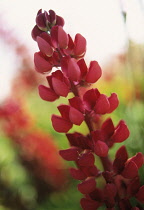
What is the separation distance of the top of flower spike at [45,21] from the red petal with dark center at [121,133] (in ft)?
0.44

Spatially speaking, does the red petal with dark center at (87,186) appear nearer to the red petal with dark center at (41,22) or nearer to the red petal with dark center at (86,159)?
the red petal with dark center at (86,159)

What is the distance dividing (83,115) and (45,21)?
0.11 m

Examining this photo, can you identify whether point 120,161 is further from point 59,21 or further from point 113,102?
point 59,21

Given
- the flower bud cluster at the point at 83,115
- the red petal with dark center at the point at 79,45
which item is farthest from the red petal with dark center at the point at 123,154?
the red petal with dark center at the point at 79,45

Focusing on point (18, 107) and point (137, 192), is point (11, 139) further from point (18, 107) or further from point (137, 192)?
point (137, 192)

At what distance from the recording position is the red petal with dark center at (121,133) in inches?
15.4

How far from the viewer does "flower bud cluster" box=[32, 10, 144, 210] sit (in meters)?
0.38

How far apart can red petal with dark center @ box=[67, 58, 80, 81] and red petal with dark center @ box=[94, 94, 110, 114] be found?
0.11ft

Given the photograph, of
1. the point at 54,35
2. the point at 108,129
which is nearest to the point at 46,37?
the point at 54,35

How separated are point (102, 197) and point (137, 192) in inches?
1.5

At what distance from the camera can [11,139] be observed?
0.79m

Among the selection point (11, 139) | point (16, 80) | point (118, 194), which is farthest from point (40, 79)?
point (118, 194)

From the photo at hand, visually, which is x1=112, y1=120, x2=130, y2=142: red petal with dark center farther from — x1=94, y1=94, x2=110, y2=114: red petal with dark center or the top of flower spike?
the top of flower spike

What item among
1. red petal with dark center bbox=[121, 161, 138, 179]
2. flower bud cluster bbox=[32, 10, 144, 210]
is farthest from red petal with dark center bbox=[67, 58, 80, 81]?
red petal with dark center bbox=[121, 161, 138, 179]
